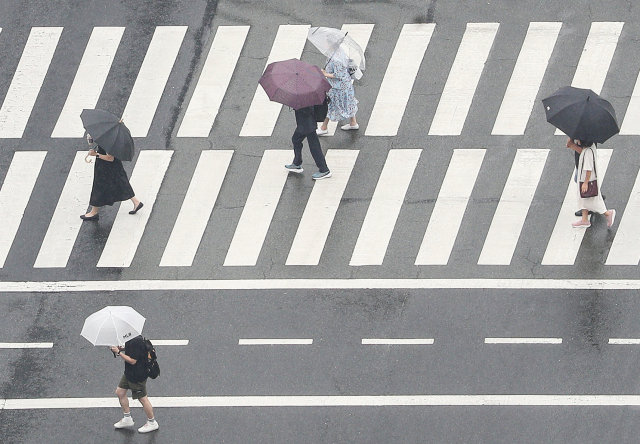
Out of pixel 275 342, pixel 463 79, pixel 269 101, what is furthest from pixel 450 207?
pixel 269 101

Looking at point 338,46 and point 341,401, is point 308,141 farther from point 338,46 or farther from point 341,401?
point 341,401

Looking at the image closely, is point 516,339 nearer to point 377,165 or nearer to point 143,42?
point 377,165

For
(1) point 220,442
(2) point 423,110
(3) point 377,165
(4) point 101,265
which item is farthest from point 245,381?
(2) point 423,110

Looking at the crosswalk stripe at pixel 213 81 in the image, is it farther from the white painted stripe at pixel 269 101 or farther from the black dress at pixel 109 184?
the black dress at pixel 109 184

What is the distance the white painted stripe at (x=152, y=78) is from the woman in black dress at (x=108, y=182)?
171cm

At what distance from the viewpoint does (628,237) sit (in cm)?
1602

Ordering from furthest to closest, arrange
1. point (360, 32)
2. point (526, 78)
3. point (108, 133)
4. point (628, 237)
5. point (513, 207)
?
point (360, 32) → point (526, 78) → point (513, 207) → point (628, 237) → point (108, 133)

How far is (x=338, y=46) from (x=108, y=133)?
3660mm

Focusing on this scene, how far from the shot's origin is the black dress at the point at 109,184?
53.2 ft

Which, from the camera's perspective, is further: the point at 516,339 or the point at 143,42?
the point at 143,42

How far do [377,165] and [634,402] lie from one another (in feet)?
17.7

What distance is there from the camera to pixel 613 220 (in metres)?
16.2

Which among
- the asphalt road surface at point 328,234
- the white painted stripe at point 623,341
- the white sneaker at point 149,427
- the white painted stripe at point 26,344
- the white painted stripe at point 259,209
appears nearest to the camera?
the white sneaker at point 149,427

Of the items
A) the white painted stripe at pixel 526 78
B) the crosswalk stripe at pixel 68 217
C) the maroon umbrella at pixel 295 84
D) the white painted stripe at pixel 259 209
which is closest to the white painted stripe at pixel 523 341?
the white painted stripe at pixel 259 209
